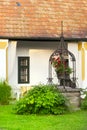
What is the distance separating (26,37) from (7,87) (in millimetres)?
2804

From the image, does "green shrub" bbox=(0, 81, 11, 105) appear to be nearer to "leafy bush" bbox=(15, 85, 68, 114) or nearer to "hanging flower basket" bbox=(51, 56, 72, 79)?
"hanging flower basket" bbox=(51, 56, 72, 79)

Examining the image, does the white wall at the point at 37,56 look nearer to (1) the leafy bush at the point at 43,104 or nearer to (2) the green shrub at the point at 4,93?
(2) the green shrub at the point at 4,93

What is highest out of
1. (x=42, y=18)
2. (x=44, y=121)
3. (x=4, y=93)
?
(x=42, y=18)

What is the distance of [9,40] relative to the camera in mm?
22031

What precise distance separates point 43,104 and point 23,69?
25.1 feet

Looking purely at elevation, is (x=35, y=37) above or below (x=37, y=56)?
above

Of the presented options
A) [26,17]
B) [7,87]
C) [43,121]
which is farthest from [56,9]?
[43,121]

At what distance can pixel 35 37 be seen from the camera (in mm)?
22172

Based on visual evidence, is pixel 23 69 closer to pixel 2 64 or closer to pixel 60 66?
pixel 2 64

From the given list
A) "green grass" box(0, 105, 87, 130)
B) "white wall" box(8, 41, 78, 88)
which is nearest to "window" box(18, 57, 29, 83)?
"white wall" box(8, 41, 78, 88)

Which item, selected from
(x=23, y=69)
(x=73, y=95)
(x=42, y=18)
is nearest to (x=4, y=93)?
(x=23, y=69)

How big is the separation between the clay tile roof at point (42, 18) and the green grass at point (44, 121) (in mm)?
6588

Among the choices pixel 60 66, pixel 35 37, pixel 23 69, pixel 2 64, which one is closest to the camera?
pixel 60 66

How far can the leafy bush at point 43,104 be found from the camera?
52.3 feet
